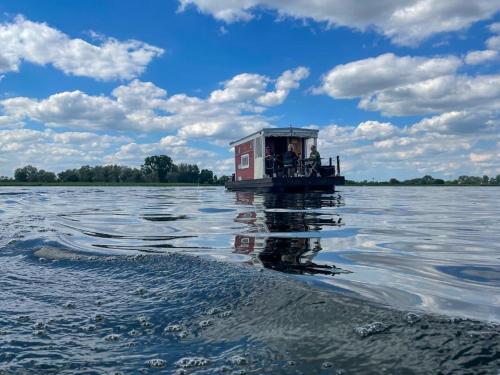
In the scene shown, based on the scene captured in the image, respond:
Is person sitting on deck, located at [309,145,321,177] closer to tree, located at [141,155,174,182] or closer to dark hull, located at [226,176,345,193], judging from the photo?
dark hull, located at [226,176,345,193]

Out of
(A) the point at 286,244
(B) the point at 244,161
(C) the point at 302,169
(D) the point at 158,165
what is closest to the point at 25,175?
(D) the point at 158,165

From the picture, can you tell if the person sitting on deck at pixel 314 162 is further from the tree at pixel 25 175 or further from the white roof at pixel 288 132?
Answer: the tree at pixel 25 175

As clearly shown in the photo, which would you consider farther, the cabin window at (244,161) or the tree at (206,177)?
the tree at (206,177)

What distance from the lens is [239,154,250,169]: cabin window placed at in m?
25.5

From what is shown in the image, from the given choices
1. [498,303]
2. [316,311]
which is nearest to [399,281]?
[498,303]

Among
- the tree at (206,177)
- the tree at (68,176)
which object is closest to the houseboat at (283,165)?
the tree at (206,177)

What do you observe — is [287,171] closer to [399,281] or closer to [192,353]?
[399,281]

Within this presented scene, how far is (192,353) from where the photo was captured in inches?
75.0

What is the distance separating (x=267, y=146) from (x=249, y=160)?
2.17 metres

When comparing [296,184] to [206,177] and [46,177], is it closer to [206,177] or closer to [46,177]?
[206,177]

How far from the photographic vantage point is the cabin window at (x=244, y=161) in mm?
25531

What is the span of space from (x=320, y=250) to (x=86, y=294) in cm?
249

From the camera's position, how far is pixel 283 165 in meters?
21.1

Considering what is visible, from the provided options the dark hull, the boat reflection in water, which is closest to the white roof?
the dark hull
